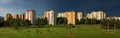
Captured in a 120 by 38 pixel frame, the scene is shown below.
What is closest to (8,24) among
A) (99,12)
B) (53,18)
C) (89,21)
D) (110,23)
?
(53,18)

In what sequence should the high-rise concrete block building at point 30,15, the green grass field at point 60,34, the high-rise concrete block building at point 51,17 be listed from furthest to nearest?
the high-rise concrete block building at point 30,15, the high-rise concrete block building at point 51,17, the green grass field at point 60,34

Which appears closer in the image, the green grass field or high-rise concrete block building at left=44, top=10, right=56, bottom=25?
the green grass field

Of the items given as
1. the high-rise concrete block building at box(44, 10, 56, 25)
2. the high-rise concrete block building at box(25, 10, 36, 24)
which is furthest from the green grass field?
the high-rise concrete block building at box(25, 10, 36, 24)

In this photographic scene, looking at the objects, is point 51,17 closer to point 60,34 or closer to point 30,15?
point 30,15

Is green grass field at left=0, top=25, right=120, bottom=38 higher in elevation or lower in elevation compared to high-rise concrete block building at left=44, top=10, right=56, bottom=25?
lower

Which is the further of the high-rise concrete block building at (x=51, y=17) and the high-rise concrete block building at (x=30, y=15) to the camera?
the high-rise concrete block building at (x=30, y=15)

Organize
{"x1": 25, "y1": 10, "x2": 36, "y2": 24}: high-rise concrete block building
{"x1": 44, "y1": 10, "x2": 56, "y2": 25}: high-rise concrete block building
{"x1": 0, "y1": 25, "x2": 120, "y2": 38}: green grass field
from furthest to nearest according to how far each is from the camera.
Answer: {"x1": 25, "y1": 10, "x2": 36, "y2": 24}: high-rise concrete block building
{"x1": 44, "y1": 10, "x2": 56, "y2": 25}: high-rise concrete block building
{"x1": 0, "y1": 25, "x2": 120, "y2": 38}: green grass field

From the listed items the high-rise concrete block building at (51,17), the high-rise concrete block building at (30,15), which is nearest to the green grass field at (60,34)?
the high-rise concrete block building at (51,17)

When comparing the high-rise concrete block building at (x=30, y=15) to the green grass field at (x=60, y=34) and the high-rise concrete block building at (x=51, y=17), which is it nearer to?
the high-rise concrete block building at (x=51, y=17)

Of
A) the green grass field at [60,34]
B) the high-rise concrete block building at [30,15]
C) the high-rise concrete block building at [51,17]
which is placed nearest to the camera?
the green grass field at [60,34]

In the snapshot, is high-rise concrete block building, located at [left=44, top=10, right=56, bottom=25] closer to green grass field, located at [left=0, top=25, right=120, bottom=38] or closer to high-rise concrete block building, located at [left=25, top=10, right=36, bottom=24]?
high-rise concrete block building, located at [left=25, top=10, right=36, bottom=24]

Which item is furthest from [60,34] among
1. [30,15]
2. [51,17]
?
[30,15]

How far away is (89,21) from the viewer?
522ft

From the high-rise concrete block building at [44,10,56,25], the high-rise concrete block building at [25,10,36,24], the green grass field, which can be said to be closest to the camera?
the green grass field
